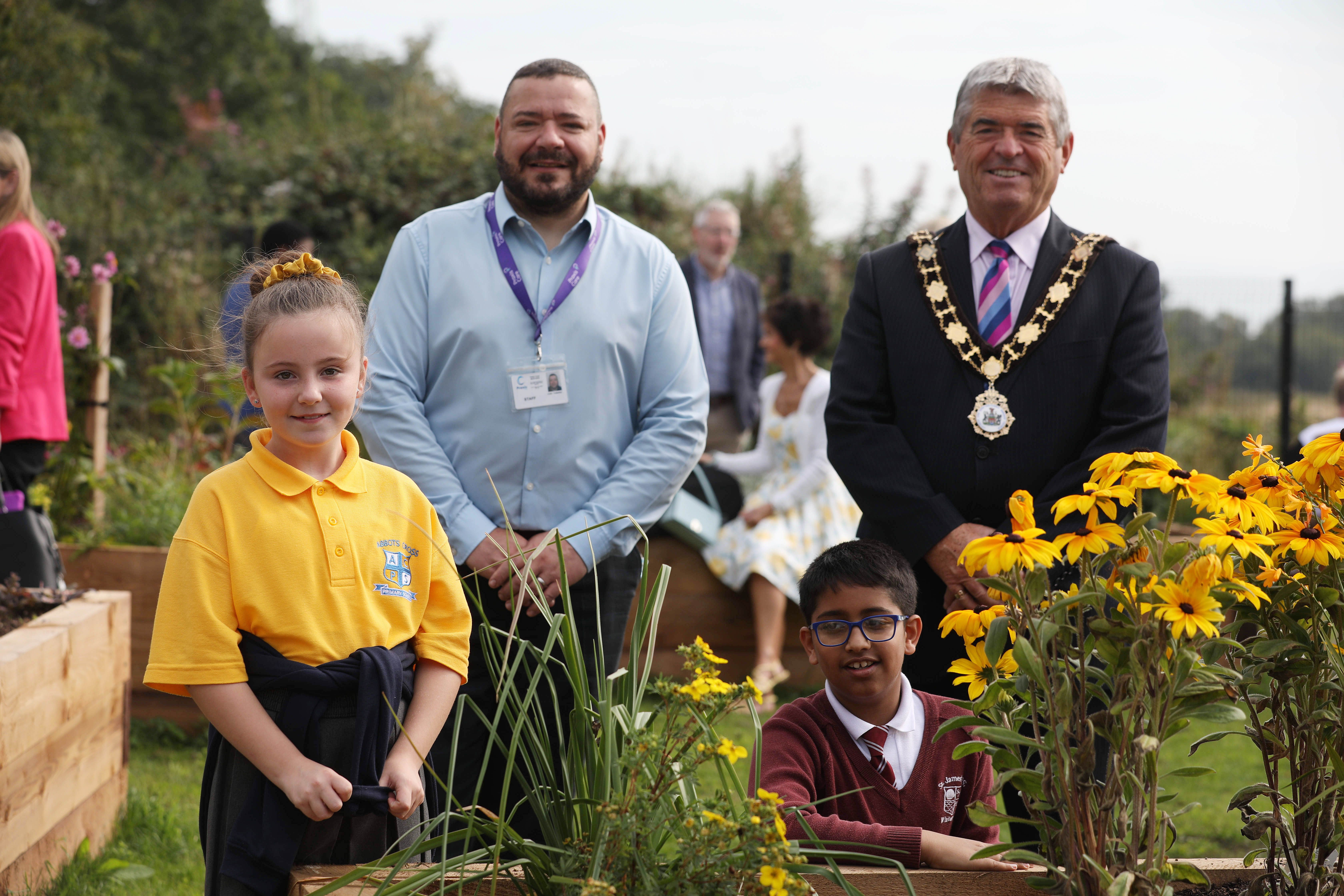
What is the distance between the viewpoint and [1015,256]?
8.60 ft

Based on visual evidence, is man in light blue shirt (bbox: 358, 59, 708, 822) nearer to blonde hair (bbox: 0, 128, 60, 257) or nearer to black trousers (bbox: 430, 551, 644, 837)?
black trousers (bbox: 430, 551, 644, 837)

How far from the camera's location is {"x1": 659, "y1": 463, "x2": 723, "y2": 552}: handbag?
16.7 ft

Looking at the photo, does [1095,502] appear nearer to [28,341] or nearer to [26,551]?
[26,551]

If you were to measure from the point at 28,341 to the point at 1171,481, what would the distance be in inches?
154

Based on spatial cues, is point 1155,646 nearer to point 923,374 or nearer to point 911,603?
point 911,603

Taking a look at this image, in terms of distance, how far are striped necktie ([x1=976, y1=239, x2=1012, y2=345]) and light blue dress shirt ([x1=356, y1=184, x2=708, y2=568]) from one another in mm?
694

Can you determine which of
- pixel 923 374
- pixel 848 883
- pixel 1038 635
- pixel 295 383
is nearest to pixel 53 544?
pixel 295 383

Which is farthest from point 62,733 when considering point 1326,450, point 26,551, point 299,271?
point 1326,450

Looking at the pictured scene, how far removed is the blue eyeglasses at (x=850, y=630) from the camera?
217 cm

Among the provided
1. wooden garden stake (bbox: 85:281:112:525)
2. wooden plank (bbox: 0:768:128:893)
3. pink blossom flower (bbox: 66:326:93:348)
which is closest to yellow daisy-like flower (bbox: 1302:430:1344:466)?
wooden plank (bbox: 0:768:128:893)

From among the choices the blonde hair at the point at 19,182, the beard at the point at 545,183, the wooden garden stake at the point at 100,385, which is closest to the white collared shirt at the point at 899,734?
the beard at the point at 545,183

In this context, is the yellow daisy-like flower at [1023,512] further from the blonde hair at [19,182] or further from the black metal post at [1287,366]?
the black metal post at [1287,366]

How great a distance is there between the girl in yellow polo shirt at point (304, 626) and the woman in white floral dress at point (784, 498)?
10.7ft

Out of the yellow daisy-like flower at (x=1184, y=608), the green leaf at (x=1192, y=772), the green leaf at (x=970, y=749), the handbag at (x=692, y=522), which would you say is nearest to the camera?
the yellow daisy-like flower at (x=1184, y=608)
